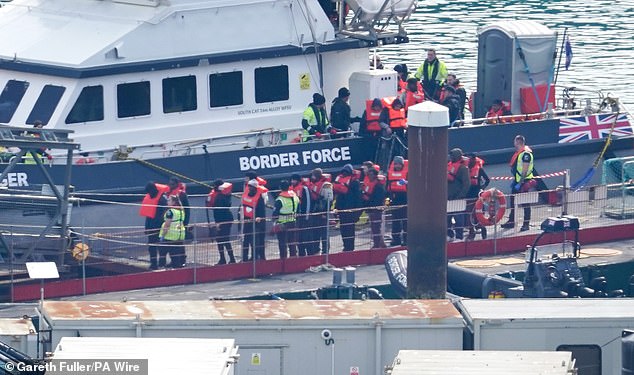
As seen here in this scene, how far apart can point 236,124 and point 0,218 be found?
4073 mm

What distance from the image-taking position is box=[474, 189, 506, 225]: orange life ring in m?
23.3

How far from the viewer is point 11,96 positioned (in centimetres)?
2384

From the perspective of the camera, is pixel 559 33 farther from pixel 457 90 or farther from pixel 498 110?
pixel 498 110

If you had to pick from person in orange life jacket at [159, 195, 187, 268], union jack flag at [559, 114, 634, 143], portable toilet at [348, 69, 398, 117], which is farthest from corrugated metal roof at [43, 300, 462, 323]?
union jack flag at [559, 114, 634, 143]

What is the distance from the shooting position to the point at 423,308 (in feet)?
58.7

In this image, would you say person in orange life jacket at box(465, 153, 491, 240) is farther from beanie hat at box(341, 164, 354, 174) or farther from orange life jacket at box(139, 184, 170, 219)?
orange life jacket at box(139, 184, 170, 219)

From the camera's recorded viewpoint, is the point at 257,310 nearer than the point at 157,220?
Yes

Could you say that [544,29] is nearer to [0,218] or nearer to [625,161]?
[625,161]

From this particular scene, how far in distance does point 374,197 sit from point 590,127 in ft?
17.1

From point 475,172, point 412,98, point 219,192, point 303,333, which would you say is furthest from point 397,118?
point 303,333

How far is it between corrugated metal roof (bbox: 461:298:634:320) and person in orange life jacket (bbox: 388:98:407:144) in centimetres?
721

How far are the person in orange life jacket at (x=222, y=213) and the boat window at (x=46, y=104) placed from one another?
2.50 meters

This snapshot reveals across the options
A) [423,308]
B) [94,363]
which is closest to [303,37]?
[423,308]

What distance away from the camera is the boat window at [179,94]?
24.3 m
